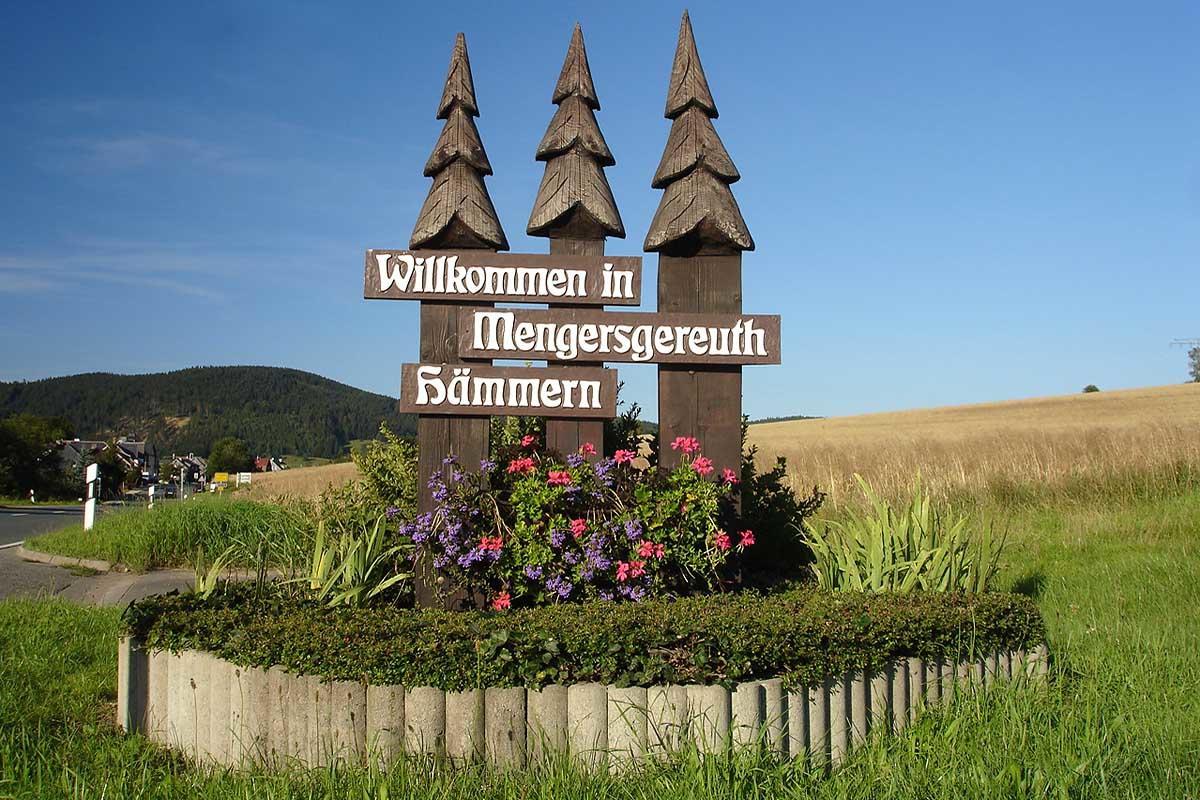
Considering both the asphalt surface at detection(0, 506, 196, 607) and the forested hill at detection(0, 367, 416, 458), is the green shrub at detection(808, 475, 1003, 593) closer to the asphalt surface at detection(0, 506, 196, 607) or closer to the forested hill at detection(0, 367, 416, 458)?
the asphalt surface at detection(0, 506, 196, 607)

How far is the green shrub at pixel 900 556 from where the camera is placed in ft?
18.7

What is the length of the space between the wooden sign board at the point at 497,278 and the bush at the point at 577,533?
1.13 meters

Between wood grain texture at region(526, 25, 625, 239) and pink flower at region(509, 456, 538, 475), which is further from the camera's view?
wood grain texture at region(526, 25, 625, 239)

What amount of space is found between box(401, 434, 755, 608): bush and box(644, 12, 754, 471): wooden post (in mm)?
544

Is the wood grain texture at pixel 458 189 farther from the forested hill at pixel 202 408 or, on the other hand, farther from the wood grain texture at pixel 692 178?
the forested hill at pixel 202 408

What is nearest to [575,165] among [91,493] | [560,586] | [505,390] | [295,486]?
[505,390]

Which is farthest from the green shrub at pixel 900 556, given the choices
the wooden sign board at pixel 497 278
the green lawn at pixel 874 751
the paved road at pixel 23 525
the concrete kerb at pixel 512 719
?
the paved road at pixel 23 525

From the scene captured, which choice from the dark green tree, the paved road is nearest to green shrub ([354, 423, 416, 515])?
the paved road

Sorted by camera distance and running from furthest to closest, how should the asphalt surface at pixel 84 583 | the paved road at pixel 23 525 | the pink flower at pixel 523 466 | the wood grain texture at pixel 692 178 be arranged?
1. the paved road at pixel 23 525
2. the asphalt surface at pixel 84 583
3. the wood grain texture at pixel 692 178
4. the pink flower at pixel 523 466

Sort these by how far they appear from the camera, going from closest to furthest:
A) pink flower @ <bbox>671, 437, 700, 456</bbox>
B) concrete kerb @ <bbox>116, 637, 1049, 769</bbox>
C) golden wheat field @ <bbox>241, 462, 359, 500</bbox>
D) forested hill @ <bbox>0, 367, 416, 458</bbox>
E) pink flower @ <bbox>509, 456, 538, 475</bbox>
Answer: concrete kerb @ <bbox>116, 637, 1049, 769</bbox>, pink flower @ <bbox>509, 456, 538, 475</bbox>, pink flower @ <bbox>671, 437, 700, 456</bbox>, golden wheat field @ <bbox>241, 462, 359, 500</bbox>, forested hill @ <bbox>0, 367, 416, 458</bbox>

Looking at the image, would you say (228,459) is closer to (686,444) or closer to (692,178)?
(692,178)

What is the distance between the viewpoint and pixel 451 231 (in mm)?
6367

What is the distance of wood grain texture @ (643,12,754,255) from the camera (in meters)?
6.30

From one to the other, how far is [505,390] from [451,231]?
1.16 m
